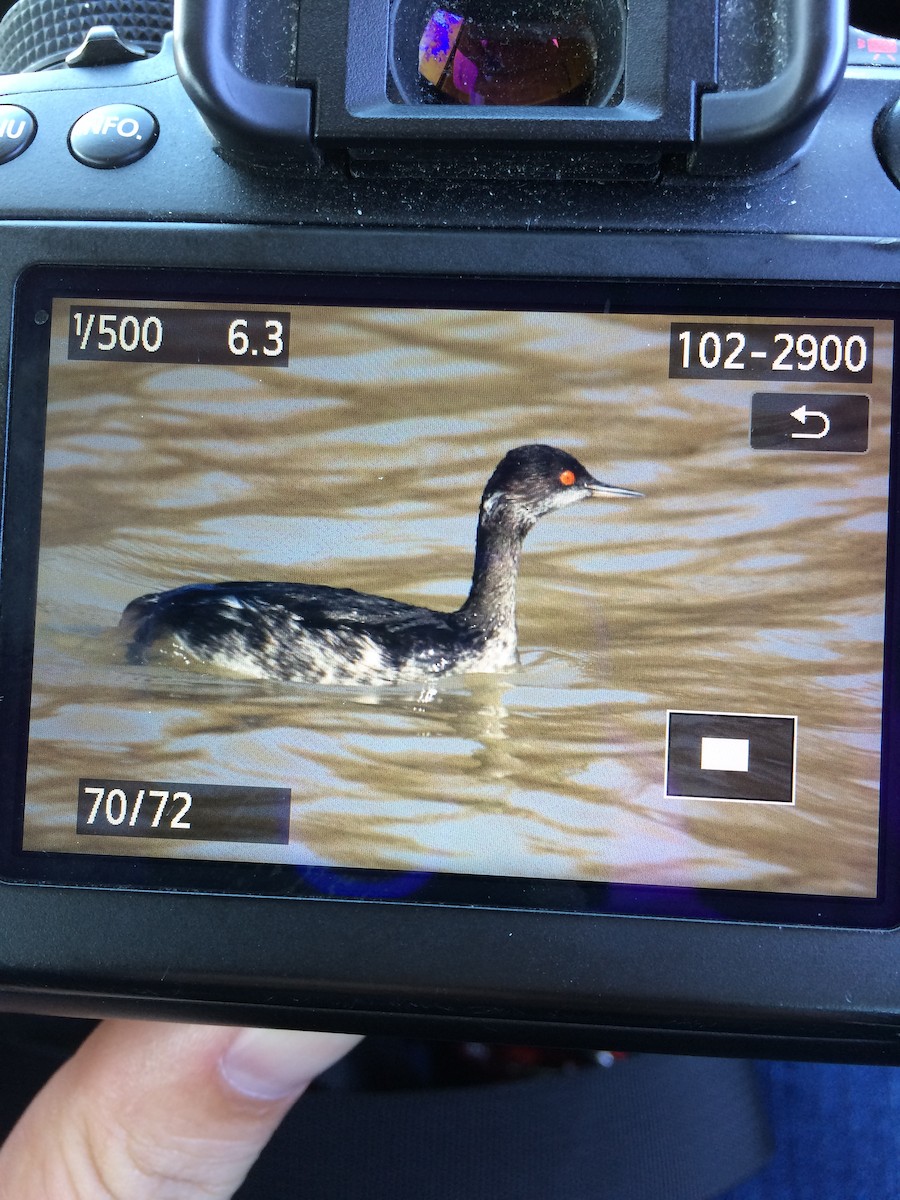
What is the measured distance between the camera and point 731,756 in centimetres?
36

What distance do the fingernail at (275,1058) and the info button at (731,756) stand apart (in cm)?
17

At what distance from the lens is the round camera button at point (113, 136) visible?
0.37 metres

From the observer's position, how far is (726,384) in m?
0.36

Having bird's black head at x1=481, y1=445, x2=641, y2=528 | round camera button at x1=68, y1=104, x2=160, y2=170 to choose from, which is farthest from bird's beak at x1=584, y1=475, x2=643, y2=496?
round camera button at x1=68, y1=104, x2=160, y2=170

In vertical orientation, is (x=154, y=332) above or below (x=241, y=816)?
above

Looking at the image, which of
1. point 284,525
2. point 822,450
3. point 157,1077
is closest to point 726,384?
point 822,450

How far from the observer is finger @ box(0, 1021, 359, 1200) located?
43 cm

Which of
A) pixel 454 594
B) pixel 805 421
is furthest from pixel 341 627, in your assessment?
pixel 805 421

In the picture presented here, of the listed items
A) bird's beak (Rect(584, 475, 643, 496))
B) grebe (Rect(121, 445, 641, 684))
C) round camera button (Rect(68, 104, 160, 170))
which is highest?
round camera button (Rect(68, 104, 160, 170))

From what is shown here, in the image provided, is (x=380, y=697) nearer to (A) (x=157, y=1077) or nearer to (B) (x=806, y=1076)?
(A) (x=157, y=1077)

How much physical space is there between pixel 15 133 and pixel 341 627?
0.20 metres

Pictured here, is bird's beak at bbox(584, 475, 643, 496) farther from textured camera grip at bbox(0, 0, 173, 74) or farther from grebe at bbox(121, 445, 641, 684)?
textured camera grip at bbox(0, 0, 173, 74)

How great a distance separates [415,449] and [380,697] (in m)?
0.08

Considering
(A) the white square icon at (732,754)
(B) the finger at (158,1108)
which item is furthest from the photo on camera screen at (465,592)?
(B) the finger at (158,1108)
